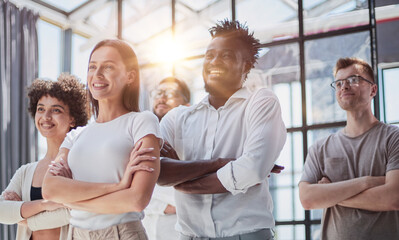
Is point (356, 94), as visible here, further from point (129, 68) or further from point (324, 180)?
point (129, 68)

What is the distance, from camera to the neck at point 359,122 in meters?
2.58

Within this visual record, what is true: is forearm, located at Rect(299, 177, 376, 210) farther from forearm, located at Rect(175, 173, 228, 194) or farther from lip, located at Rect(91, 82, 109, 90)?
lip, located at Rect(91, 82, 109, 90)

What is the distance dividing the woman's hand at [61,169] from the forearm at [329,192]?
1.22 m

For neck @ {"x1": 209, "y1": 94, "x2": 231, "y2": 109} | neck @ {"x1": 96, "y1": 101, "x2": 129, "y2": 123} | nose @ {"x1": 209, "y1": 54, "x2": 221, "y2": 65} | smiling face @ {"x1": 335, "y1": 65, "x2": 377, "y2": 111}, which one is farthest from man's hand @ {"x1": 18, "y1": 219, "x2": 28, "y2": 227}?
smiling face @ {"x1": 335, "y1": 65, "x2": 377, "y2": 111}

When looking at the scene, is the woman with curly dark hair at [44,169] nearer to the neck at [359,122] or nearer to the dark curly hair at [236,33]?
the dark curly hair at [236,33]

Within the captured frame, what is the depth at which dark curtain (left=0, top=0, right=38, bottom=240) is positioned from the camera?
4.48 metres

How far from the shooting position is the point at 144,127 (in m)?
1.81

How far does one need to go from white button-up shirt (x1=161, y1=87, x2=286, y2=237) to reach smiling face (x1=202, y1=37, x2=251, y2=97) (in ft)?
0.18

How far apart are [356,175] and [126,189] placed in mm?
1289

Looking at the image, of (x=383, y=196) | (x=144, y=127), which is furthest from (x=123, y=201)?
(x=383, y=196)

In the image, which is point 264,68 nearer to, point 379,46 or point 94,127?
point 379,46

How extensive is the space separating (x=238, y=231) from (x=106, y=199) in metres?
0.52

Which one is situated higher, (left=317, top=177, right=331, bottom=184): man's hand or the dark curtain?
the dark curtain

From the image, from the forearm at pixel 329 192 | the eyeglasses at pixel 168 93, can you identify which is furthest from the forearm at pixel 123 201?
the eyeglasses at pixel 168 93
